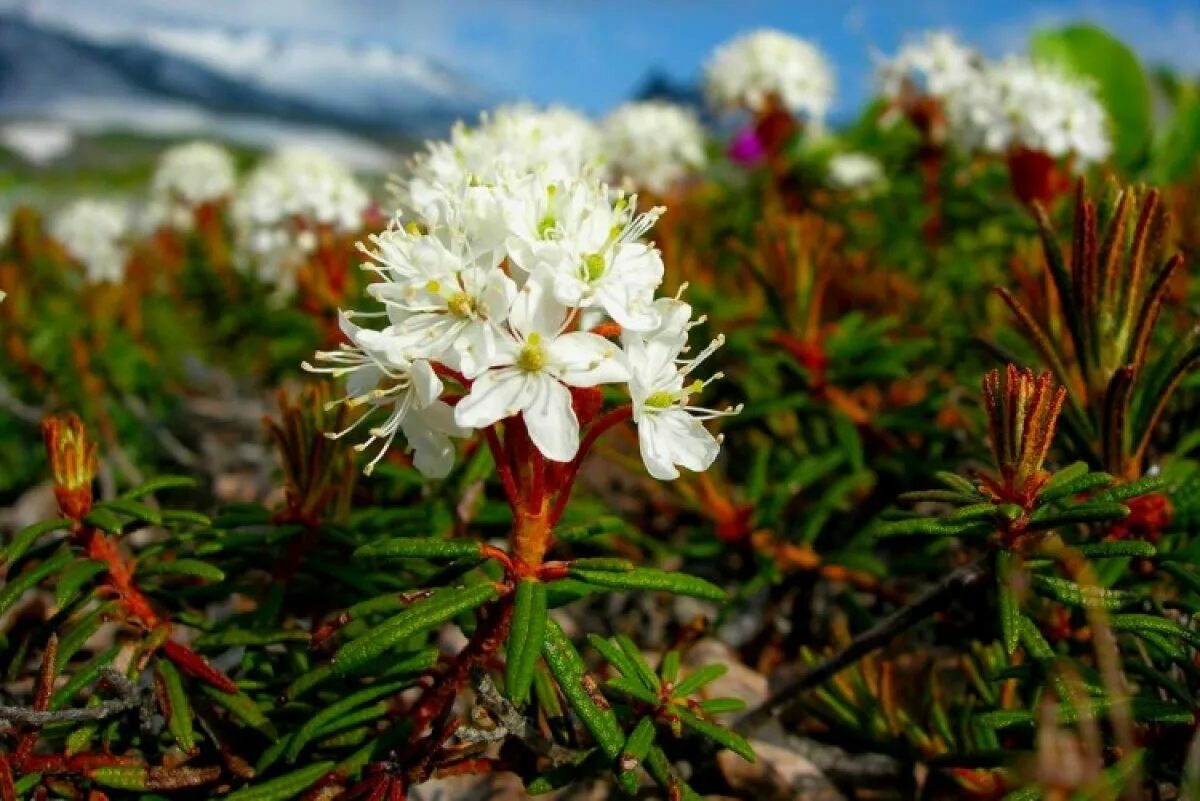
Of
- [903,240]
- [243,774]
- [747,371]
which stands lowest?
[243,774]

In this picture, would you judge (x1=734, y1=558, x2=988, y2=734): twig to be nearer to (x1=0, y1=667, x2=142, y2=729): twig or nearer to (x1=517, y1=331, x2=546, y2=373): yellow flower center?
(x1=517, y1=331, x2=546, y2=373): yellow flower center

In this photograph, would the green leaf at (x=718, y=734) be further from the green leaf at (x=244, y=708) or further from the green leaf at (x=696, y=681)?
the green leaf at (x=244, y=708)

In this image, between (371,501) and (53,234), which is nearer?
(371,501)

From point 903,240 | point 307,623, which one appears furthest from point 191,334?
point 903,240

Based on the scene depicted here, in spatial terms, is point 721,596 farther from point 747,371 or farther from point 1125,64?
point 1125,64

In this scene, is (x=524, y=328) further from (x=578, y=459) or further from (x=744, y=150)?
(x=744, y=150)

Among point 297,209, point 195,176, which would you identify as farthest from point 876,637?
point 195,176
